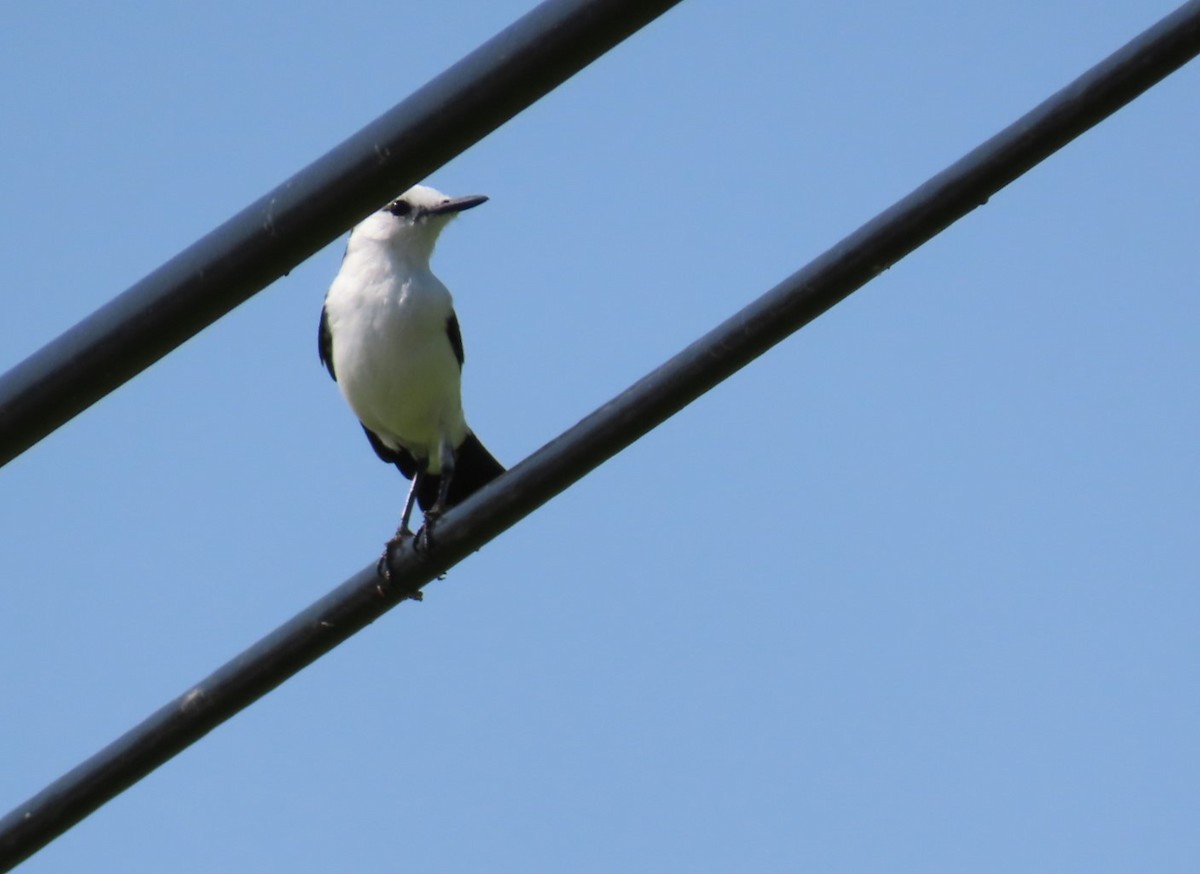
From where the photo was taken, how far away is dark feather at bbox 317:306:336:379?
815 cm

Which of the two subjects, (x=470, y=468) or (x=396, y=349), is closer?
(x=396, y=349)

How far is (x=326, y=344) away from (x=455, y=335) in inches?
27.3

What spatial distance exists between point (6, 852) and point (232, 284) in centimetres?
172

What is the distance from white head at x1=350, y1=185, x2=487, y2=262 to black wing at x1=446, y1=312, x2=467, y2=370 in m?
0.33

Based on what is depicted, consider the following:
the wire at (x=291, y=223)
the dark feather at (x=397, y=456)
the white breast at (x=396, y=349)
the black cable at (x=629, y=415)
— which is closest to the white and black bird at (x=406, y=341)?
the white breast at (x=396, y=349)

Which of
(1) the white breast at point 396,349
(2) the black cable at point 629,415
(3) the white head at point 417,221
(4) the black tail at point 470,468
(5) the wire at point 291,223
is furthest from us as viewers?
(4) the black tail at point 470,468

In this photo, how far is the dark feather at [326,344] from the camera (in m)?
8.15

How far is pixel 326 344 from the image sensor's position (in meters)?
8.23

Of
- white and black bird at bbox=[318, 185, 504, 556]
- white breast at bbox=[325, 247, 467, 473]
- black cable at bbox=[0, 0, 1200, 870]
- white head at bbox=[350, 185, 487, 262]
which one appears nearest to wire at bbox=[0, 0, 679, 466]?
black cable at bbox=[0, 0, 1200, 870]

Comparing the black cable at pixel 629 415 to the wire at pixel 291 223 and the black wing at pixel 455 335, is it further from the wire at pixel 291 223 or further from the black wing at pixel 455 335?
the black wing at pixel 455 335

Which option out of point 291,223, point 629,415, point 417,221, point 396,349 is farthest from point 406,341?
point 291,223

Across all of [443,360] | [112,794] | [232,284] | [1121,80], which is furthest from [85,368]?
[443,360]

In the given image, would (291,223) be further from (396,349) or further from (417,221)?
(417,221)

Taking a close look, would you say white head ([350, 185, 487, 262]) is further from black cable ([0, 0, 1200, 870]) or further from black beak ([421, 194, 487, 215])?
black cable ([0, 0, 1200, 870])
